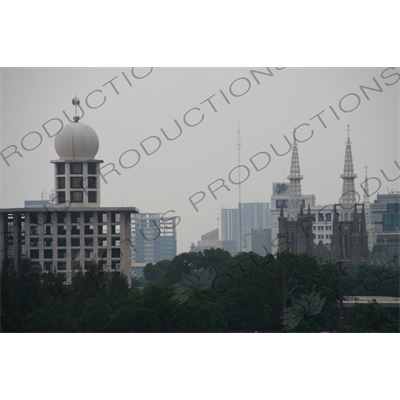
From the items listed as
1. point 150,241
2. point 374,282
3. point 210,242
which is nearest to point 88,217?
point 374,282

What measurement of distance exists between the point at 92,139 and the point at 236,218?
86.4 feet

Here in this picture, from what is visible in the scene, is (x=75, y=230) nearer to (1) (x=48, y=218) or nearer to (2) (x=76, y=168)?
(1) (x=48, y=218)

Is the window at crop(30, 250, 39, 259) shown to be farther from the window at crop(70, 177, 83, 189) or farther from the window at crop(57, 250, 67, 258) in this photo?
the window at crop(70, 177, 83, 189)

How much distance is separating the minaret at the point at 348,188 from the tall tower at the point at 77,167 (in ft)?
72.5

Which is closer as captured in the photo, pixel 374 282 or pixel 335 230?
pixel 374 282

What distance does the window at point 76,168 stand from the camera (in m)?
59.5

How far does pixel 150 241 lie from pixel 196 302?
130 feet

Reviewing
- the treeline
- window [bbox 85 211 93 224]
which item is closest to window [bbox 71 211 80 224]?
window [bbox 85 211 93 224]

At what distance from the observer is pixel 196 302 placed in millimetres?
36969

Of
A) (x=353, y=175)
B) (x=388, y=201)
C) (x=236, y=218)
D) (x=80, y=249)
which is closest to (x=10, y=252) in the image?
(x=80, y=249)

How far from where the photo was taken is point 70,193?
199 feet

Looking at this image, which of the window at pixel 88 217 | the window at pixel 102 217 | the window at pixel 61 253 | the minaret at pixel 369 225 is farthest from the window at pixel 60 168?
the minaret at pixel 369 225

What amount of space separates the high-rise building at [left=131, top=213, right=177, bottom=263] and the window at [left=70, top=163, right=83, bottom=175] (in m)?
4.90

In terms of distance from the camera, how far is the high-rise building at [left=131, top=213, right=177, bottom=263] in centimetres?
6612
